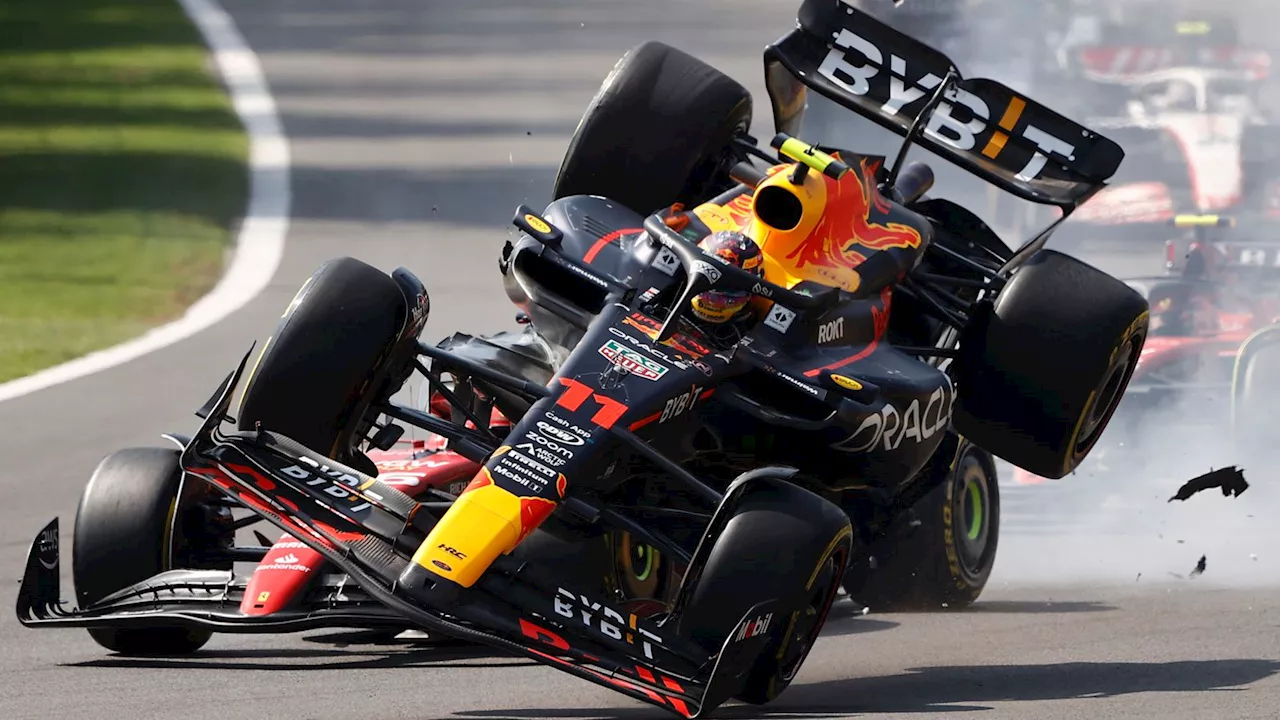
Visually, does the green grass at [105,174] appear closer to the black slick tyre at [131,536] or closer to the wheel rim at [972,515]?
the black slick tyre at [131,536]

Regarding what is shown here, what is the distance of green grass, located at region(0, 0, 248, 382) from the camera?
17891 millimetres

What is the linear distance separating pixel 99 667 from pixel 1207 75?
44.3 ft

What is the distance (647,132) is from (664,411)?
2.09 m

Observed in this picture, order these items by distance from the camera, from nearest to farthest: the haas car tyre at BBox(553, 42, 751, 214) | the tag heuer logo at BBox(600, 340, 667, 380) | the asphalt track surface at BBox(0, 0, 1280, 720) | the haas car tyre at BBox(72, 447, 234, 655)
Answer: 1. the asphalt track surface at BBox(0, 0, 1280, 720)
2. the tag heuer logo at BBox(600, 340, 667, 380)
3. the haas car tyre at BBox(72, 447, 234, 655)
4. the haas car tyre at BBox(553, 42, 751, 214)

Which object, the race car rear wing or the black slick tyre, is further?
the race car rear wing

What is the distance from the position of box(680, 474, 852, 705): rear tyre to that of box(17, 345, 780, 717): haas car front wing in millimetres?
61

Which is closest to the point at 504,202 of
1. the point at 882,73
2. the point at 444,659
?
the point at 882,73

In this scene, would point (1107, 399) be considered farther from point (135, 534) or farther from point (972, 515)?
point (135, 534)

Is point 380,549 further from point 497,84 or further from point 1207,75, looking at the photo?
point 497,84

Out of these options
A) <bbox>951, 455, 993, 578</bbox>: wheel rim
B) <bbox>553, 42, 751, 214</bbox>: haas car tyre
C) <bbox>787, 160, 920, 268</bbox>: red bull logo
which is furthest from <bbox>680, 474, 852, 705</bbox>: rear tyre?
<bbox>951, 455, 993, 578</bbox>: wheel rim

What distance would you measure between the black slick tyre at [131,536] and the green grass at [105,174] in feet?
22.8

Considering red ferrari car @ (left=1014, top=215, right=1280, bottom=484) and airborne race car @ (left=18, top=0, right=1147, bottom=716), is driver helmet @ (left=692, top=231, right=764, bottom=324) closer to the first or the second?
airborne race car @ (left=18, top=0, right=1147, bottom=716)

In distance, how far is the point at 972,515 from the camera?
10570 mm

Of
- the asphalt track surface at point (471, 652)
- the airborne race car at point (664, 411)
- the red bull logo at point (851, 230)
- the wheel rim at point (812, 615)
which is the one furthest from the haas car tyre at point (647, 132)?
the wheel rim at point (812, 615)
